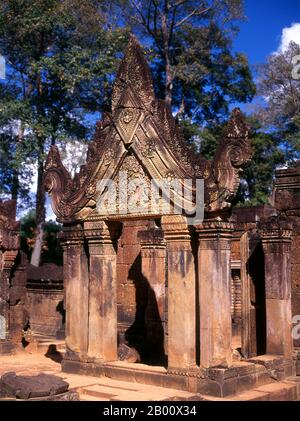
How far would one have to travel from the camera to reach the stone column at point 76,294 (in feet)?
34.2

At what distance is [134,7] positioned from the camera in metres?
31.2

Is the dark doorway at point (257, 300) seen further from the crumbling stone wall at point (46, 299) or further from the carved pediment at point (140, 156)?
the crumbling stone wall at point (46, 299)

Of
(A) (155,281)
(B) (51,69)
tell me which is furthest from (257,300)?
(B) (51,69)

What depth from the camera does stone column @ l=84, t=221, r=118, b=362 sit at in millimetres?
10141

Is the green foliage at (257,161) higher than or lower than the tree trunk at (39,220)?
higher

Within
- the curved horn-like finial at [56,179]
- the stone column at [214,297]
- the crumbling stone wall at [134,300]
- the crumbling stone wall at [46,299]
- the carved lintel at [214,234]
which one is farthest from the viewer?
the crumbling stone wall at [46,299]

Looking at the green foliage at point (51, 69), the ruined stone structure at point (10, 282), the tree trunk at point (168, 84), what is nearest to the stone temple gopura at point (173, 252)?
the ruined stone structure at point (10, 282)

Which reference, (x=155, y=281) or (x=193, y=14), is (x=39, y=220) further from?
(x=155, y=281)

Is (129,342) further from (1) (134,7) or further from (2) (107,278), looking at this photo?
(1) (134,7)

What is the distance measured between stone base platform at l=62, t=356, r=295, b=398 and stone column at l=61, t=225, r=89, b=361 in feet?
0.97

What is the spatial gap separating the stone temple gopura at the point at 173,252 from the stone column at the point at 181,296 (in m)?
0.02

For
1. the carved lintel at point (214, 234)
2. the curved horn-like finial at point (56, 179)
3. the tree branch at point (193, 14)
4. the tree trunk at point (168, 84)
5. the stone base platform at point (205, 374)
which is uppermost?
the tree branch at point (193, 14)

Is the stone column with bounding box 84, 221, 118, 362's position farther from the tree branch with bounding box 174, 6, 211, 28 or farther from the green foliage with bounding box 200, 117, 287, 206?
the tree branch with bounding box 174, 6, 211, 28
